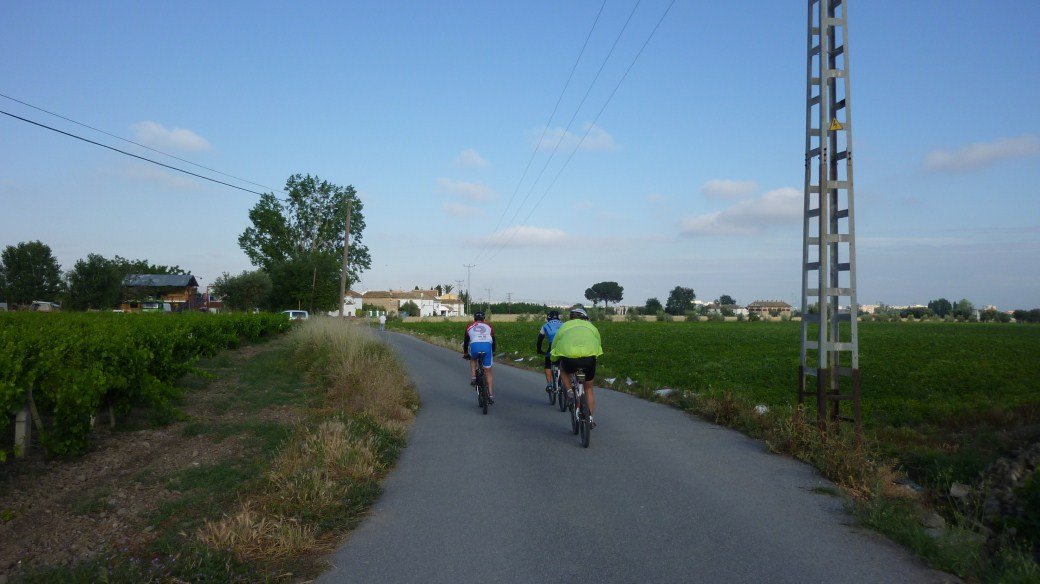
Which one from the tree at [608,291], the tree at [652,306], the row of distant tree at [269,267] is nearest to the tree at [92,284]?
the row of distant tree at [269,267]

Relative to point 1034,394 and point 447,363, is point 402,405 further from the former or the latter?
point 1034,394

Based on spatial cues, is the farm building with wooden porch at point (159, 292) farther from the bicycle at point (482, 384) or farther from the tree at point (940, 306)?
the tree at point (940, 306)

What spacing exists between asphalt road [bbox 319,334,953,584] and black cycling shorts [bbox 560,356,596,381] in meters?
0.93

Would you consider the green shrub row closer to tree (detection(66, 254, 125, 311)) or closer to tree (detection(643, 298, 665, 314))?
tree (detection(66, 254, 125, 311))

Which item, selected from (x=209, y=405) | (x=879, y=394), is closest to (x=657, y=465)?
(x=209, y=405)

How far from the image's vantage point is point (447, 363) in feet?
83.8

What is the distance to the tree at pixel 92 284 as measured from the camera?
5306 centimetres

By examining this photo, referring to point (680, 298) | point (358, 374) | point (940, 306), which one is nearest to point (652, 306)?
point (680, 298)

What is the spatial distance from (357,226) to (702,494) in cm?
6649

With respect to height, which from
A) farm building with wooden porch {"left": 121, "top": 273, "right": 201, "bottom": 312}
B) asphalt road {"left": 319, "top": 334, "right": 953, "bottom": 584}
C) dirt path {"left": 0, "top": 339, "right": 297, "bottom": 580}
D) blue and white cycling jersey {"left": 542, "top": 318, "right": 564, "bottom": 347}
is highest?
farm building with wooden porch {"left": 121, "top": 273, "right": 201, "bottom": 312}

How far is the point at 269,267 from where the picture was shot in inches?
2623

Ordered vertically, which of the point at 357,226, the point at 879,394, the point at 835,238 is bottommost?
the point at 879,394

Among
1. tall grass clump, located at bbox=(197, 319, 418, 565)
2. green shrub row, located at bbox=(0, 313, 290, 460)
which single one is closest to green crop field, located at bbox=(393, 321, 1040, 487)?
tall grass clump, located at bbox=(197, 319, 418, 565)

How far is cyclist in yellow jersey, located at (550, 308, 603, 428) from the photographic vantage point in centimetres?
957
